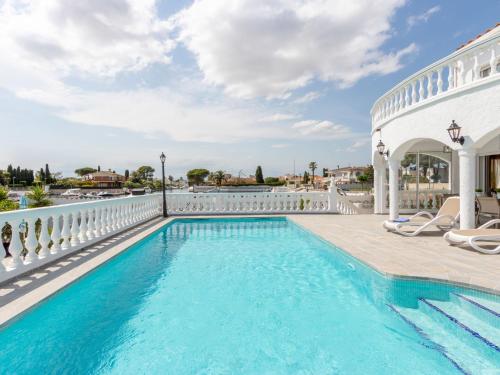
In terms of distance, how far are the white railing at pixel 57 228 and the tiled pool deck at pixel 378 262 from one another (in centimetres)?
21

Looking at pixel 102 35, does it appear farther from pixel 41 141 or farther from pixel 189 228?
pixel 41 141

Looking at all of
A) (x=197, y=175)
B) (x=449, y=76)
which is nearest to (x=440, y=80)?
(x=449, y=76)

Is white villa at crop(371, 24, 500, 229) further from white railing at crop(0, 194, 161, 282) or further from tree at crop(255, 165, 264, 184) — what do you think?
tree at crop(255, 165, 264, 184)

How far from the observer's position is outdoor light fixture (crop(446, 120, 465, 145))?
6.39 meters

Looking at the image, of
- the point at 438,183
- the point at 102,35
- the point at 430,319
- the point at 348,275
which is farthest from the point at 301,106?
the point at 430,319

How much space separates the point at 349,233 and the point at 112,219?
7300mm

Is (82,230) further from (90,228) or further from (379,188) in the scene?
(379,188)

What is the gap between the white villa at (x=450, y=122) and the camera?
6.00 m

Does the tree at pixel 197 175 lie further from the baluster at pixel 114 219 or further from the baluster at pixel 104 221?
the baluster at pixel 104 221

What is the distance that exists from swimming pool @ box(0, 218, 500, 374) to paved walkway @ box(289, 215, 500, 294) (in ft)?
0.68

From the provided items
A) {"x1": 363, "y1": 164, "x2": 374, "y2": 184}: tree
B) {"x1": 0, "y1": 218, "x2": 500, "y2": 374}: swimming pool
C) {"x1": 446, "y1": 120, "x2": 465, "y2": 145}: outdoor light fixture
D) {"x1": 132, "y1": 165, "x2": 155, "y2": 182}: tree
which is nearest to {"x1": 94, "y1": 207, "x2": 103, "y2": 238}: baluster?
{"x1": 0, "y1": 218, "x2": 500, "y2": 374}: swimming pool

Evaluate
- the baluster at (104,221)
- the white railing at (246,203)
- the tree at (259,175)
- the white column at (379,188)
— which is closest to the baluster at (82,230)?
the baluster at (104,221)

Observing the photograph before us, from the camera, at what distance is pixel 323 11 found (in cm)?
808

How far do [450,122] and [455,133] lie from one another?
45cm
